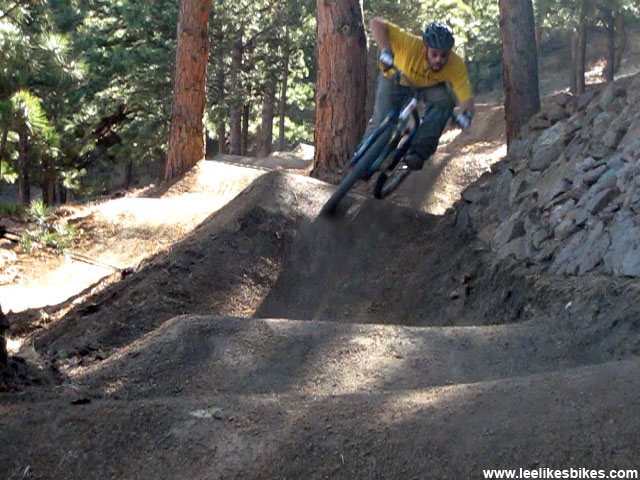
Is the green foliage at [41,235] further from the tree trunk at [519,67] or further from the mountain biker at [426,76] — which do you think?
the tree trunk at [519,67]

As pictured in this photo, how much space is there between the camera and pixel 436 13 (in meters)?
21.1

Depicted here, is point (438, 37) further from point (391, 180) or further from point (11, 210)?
point (11, 210)

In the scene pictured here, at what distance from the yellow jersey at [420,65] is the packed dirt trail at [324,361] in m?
1.53

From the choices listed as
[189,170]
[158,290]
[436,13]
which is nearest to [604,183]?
[158,290]

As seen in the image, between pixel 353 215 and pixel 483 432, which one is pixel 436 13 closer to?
pixel 353 215

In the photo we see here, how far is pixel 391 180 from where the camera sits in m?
9.02

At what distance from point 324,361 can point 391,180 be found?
13.0 ft

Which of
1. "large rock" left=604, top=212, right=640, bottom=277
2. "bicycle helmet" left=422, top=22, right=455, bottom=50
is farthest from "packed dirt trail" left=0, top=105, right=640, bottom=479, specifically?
Answer: "bicycle helmet" left=422, top=22, right=455, bottom=50

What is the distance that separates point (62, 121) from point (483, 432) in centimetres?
2494

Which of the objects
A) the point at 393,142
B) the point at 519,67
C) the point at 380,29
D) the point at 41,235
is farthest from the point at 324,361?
the point at 519,67

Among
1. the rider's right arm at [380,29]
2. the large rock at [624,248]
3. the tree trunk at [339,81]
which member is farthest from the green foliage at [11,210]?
the large rock at [624,248]

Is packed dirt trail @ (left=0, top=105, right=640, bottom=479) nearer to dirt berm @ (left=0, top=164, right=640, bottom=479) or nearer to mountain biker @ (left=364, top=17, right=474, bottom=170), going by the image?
dirt berm @ (left=0, top=164, right=640, bottom=479)

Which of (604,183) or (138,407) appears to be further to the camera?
(604,183)

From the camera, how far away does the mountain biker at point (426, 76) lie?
320 inches
